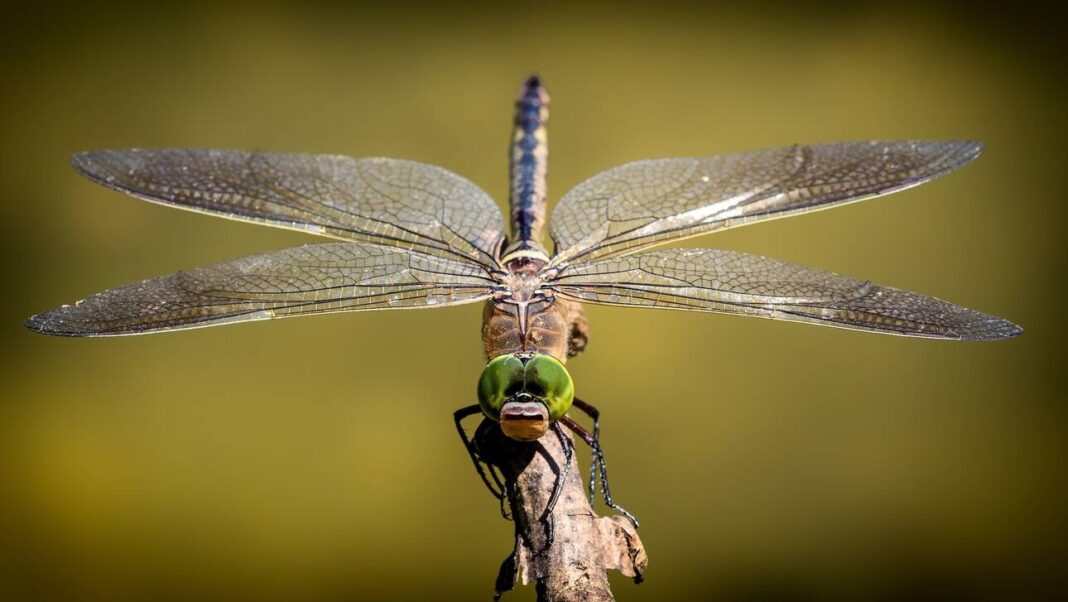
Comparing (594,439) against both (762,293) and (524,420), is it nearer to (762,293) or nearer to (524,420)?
(524,420)

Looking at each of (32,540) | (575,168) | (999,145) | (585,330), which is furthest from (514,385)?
(999,145)

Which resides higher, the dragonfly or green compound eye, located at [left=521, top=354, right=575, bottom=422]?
the dragonfly

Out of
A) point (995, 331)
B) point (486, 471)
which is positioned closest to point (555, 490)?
point (486, 471)

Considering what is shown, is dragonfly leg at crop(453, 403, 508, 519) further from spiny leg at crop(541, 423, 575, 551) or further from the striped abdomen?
the striped abdomen

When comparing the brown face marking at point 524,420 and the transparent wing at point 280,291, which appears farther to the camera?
the transparent wing at point 280,291

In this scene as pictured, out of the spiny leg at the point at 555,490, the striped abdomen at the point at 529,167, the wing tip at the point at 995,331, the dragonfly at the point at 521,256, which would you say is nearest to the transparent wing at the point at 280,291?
the dragonfly at the point at 521,256

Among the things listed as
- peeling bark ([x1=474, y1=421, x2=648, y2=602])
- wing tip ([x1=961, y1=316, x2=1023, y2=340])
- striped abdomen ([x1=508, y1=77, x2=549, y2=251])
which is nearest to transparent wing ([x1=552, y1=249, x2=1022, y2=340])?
wing tip ([x1=961, y1=316, x2=1023, y2=340])

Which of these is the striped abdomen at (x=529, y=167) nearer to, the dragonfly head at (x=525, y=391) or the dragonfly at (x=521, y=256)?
the dragonfly at (x=521, y=256)
